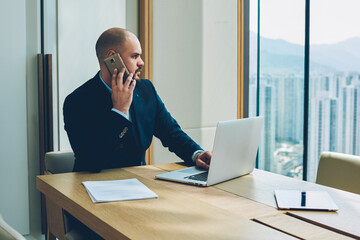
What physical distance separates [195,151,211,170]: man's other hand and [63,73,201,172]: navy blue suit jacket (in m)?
0.14

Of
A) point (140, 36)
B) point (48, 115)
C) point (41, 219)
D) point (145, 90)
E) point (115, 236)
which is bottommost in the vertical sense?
point (41, 219)

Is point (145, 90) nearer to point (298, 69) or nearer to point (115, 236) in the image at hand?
point (115, 236)

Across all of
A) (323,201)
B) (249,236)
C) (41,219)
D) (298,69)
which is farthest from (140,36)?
(249,236)

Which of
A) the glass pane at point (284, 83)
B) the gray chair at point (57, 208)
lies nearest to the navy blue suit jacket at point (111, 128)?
the gray chair at point (57, 208)

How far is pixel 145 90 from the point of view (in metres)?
2.38

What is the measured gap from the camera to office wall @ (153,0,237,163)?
10.8 ft

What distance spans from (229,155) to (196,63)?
74.1 inches

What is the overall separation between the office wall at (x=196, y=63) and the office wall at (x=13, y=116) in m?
1.00

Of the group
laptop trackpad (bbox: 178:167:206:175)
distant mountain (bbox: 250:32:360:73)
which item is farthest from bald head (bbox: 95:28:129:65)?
distant mountain (bbox: 250:32:360:73)

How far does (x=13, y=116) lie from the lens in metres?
2.79

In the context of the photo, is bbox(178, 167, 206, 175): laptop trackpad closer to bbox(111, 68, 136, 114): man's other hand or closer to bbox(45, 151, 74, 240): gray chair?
bbox(111, 68, 136, 114): man's other hand

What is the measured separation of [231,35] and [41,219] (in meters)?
2.28

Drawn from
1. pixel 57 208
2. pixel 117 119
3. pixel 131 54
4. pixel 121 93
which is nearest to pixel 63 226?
pixel 57 208

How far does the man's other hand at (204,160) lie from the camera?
203 centimetres
